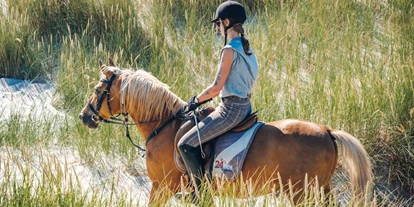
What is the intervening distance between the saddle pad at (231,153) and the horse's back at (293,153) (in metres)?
0.06

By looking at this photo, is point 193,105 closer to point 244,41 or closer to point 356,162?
point 244,41

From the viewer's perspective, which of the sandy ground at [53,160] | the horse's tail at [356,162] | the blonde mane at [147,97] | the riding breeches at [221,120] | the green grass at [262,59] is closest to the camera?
the horse's tail at [356,162]

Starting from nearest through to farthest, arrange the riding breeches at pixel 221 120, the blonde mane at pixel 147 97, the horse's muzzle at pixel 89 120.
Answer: the riding breeches at pixel 221 120 < the blonde mane at pixel 147 97 < the horse's muzzle at pixel 89 120

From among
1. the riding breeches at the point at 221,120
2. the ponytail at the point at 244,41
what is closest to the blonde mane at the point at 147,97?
the riding breeches at the point at 221,120

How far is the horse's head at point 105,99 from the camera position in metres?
5.19

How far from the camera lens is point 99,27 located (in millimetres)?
9008

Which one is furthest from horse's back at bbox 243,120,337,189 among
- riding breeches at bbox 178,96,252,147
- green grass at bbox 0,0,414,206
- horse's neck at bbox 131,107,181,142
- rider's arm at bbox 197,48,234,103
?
green grass at bbox 0,0,414,206

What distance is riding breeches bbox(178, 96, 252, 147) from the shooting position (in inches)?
189

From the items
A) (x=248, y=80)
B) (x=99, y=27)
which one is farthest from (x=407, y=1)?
(x=248, y=80)

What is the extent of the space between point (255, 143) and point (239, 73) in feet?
1.85

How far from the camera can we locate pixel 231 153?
15.8 feet

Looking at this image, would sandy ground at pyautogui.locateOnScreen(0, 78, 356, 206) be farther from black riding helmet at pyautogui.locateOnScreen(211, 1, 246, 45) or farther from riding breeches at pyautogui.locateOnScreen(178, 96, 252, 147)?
black riding helmet at pyautogui.locateOnScreen(211, 1, 246, 45)

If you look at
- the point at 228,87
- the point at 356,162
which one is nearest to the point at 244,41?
the point at 228,87

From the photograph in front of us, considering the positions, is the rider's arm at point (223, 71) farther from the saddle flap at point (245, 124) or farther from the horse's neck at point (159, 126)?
the horse's neck at point (159, 126)
